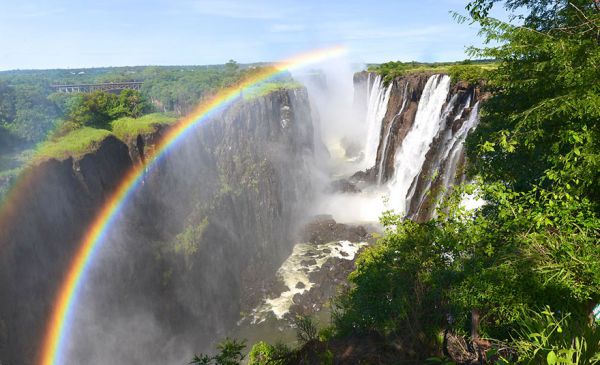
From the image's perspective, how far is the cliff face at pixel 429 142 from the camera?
2281 centimetres

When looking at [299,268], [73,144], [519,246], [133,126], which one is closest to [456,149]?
[299,268]

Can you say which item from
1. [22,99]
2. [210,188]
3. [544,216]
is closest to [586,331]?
[544,216]

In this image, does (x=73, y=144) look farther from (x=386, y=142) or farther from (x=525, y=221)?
(x=386, y=142)

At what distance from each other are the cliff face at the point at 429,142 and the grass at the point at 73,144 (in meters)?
19.7

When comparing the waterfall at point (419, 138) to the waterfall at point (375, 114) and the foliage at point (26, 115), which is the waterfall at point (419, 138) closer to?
the waterfall at point (375, 114)

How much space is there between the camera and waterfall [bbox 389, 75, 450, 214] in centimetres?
3070

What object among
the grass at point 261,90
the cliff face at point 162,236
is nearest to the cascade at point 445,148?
the cliff face at point 162,236

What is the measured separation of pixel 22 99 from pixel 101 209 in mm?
15232

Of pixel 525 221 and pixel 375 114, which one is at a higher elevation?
pixel 525 221

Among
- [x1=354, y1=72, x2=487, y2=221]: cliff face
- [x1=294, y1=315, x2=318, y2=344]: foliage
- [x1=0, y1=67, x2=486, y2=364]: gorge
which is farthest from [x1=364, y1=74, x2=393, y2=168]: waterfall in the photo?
[x1=294, y1=315, x2=318, y2=344]: foliage

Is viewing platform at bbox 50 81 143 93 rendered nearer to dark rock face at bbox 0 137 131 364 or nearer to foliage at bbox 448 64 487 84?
dark rock face at bbox 0 137 131 364

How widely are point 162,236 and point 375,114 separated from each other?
35782mm

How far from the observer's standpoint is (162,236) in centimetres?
2717

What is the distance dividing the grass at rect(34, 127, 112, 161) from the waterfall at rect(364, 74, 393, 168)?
34127 millimetres
